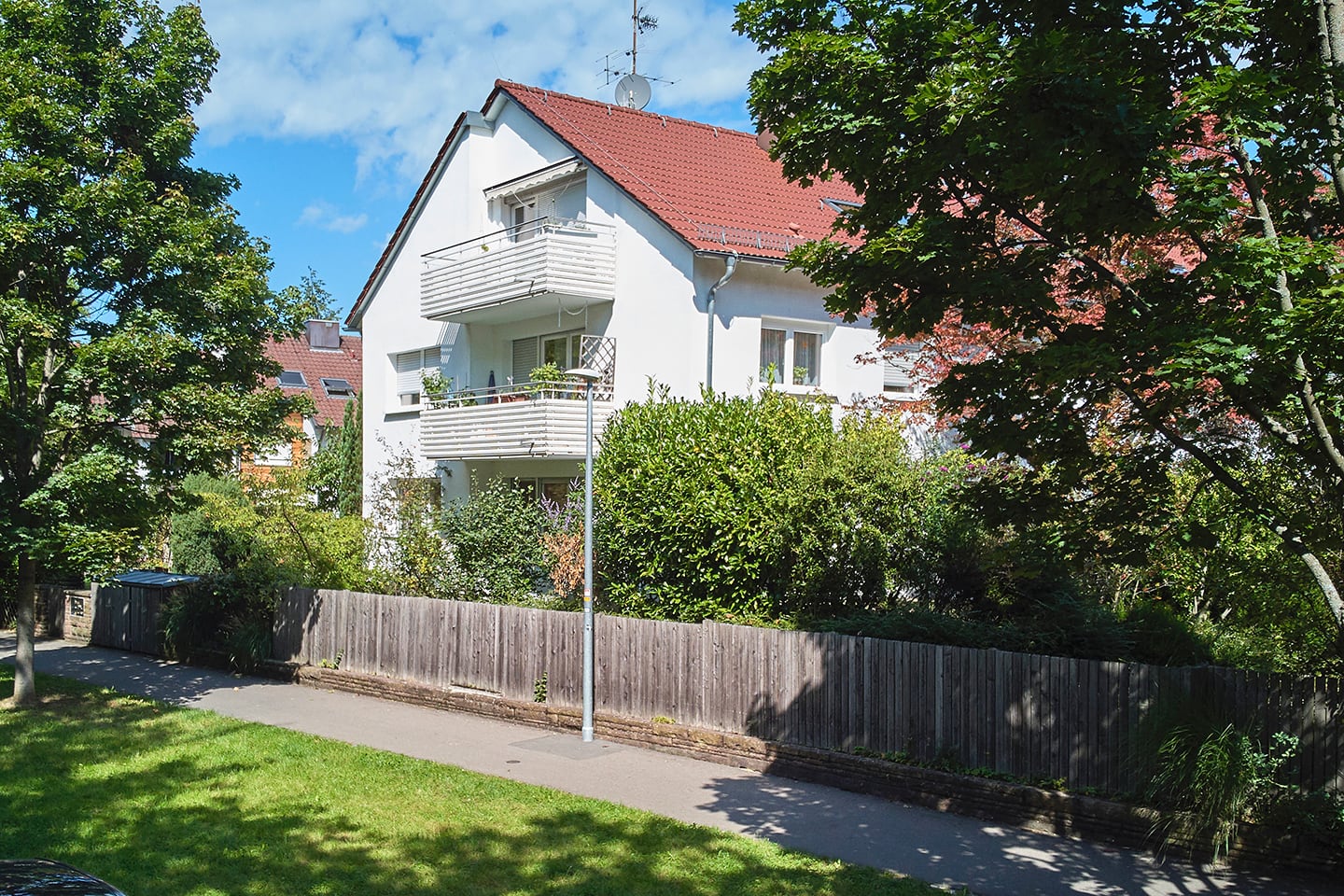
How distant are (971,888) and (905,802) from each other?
2.40 m

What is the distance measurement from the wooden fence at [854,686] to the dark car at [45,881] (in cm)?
779

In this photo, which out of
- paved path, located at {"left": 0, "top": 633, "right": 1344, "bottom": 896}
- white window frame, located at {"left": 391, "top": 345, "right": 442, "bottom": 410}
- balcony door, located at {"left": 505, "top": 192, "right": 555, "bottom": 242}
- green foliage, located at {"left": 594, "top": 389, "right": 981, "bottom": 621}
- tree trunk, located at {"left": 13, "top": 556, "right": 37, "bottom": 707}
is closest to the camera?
paved path, located at {"left": 0, "top": 633, "right": 1344, "bottom": 896}

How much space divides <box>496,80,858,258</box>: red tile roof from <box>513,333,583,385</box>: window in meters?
3.17

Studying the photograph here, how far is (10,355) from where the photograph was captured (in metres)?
15.1

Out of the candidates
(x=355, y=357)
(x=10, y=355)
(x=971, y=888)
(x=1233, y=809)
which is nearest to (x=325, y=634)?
(x=10, y=355)

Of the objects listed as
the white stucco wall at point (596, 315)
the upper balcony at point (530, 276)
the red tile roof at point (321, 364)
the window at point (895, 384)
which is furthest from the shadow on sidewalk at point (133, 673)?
the red tile roof at point (321, 364)

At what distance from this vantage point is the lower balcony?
20250mm

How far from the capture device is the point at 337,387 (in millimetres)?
51125

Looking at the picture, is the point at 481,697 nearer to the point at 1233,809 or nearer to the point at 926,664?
the point at 926,664

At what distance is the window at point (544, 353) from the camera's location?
74.1ft

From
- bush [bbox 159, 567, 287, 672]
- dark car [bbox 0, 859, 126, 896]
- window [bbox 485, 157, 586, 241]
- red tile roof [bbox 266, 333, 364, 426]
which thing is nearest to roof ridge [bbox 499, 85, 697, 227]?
window [bbox 485, 157, 586, 241]

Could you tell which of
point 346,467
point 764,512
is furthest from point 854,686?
point 346,467

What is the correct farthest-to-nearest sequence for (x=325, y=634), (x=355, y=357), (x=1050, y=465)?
(x=355, y=357), (x=325, y=634), (x=1050, y=465)

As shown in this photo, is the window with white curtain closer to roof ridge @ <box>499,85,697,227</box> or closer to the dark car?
roof ridge @ <box>499,85,697,227</box>
